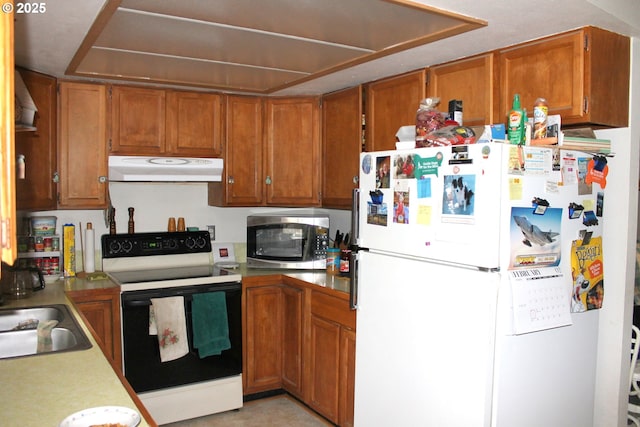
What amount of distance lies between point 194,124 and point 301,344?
65.7 inches

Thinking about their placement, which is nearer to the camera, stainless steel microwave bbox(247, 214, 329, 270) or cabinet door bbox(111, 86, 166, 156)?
cabinet door bbox(111, 86, 166, 156)

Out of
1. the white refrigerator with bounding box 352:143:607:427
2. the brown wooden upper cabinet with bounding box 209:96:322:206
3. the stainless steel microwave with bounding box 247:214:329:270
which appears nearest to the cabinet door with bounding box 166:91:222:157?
the brown wooden upper cabinet with bounding box 209:96:322:206

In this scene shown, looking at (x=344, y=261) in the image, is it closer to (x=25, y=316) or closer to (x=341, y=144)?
(x=341, y=144)

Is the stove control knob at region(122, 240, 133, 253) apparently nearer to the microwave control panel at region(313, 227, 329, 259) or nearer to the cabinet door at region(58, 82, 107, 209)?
the cabinet door at region(58, 82, 107, 209)

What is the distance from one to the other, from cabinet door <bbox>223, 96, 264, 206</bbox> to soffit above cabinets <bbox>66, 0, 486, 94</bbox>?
54cm

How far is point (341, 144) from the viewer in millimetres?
3605

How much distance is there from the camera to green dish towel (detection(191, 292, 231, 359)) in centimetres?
329

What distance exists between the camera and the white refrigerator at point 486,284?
1.92m

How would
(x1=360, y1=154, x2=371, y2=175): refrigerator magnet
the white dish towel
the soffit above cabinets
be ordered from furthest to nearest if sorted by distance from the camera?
the white dish towel < (x1=360, y1=154, x2=371, y2=175): refrigerator magnet < the soffit above cabinets

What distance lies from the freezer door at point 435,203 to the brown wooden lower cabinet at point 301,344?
75 cm

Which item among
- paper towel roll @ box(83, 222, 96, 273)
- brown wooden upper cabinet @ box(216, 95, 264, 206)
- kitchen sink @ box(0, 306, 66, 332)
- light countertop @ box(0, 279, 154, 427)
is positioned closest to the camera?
light countertop @ box(0, 279, 154, 427)

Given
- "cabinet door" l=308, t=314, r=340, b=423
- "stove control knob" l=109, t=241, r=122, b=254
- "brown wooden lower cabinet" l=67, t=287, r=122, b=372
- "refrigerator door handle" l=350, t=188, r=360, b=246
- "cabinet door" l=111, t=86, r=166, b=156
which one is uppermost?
"cabinet door" l=111, t=86, r=166, b=156

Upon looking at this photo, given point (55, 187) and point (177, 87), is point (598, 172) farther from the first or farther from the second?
point (55, 187)

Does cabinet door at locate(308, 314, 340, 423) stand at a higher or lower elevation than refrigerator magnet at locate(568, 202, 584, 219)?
lower
